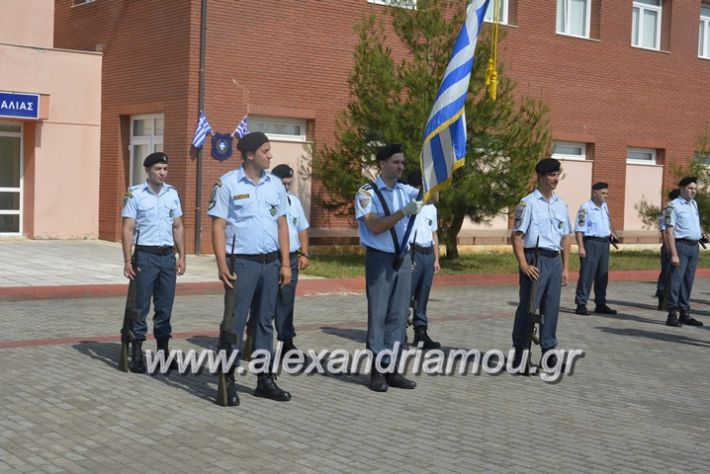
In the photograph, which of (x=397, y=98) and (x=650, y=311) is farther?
(x=397, y=98)

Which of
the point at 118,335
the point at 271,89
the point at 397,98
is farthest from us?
the point at 271,89

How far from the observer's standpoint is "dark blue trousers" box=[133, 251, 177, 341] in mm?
8914

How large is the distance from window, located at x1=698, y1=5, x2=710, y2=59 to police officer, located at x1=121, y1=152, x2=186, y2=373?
Answer: 87.2 feet

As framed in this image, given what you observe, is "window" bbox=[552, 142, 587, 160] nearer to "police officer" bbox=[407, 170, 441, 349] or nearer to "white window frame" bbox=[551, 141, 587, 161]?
"white window frame" bbox=[551, 141, 587, 161]

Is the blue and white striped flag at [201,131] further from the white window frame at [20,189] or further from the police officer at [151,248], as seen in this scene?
the police officer at [151,248]

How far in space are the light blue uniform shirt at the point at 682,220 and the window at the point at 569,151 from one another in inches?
555

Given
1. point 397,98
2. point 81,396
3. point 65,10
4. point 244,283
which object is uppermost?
point 65,10

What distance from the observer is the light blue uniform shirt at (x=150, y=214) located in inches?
353

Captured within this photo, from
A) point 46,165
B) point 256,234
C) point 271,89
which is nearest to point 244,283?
point 256,234

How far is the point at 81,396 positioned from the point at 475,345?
4753mm

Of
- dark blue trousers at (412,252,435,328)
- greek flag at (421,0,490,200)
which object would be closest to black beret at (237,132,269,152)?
greek flag at (421,0,490,200)

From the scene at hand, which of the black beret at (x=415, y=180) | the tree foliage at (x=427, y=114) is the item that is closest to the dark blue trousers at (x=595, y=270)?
the tree foliage at (x=427, y=114)

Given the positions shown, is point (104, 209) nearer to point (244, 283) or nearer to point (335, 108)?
point (335, 108)

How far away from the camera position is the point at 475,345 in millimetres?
11148
